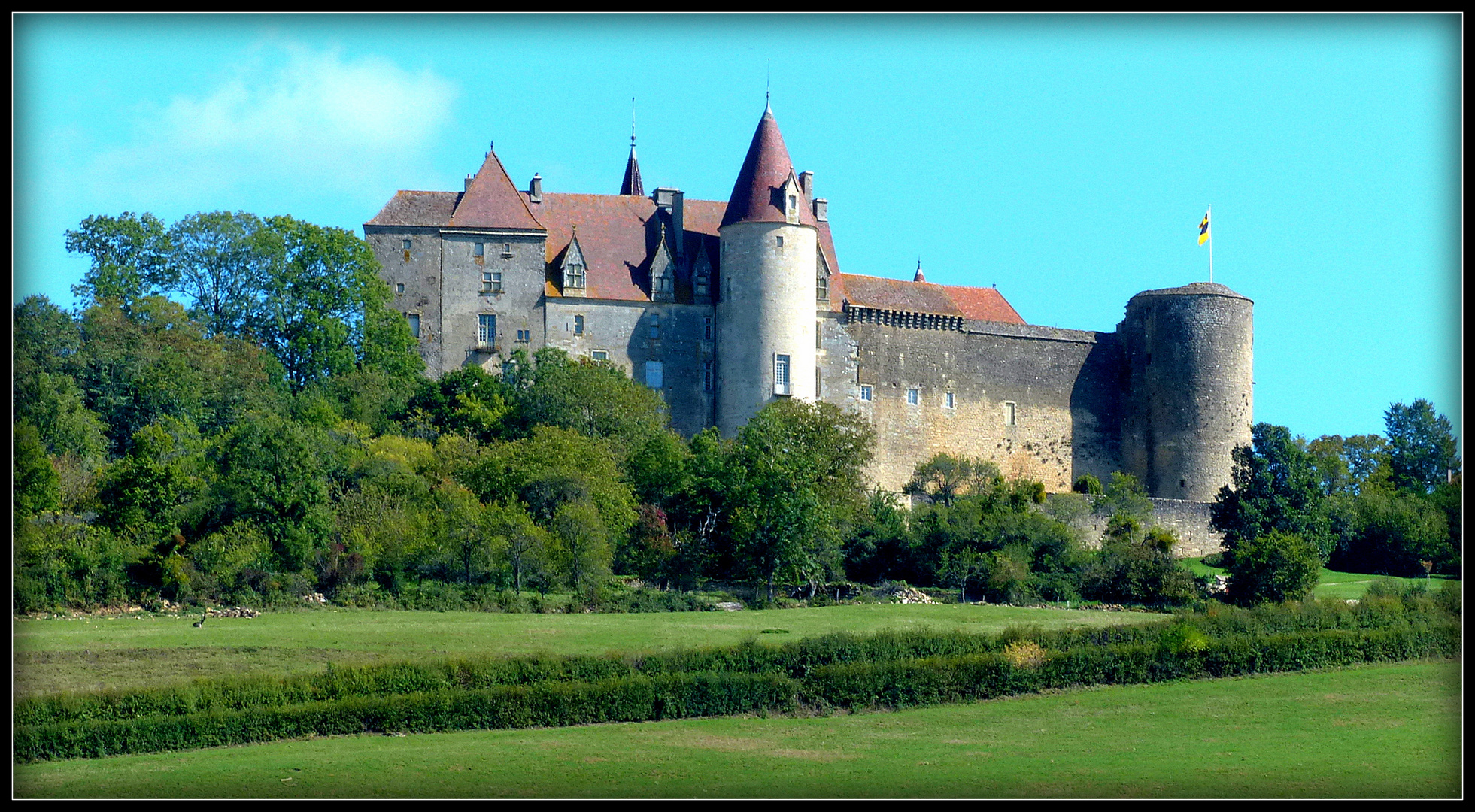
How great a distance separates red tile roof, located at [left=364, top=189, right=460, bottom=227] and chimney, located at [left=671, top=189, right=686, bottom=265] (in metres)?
7.72

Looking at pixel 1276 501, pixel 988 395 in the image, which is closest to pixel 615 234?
pixel 988 395

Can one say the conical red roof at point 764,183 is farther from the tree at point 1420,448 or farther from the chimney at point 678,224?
the tree at point 1420,448

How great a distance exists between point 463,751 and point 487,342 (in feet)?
118

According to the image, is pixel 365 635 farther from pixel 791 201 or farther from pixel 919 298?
pixel 919 298

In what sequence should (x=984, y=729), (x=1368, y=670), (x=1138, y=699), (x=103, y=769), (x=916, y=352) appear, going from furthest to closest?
(x=916, y=352)
(x=1368, y=670)
(x=1138, y=699)
(x=984, y=729)
(x=103, y=769)

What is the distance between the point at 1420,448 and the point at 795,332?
110 feet

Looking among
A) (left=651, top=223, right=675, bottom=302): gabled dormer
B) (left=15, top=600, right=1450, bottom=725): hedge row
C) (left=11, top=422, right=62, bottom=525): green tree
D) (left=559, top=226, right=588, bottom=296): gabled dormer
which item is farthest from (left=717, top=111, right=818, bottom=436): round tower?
(left=11, top=422, right=62, bottom=525): green tree

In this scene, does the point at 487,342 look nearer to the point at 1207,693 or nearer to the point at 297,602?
the point at 297,602

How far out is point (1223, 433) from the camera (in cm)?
7481

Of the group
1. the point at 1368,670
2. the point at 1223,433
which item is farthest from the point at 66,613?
the point at 1223,433

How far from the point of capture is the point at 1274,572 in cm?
5672

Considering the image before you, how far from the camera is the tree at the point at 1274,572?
2227 inches

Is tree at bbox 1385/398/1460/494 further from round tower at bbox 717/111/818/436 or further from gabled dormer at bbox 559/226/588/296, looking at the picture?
gabled dormer at bbox 559/226/588/296

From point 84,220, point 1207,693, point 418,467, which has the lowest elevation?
point 1207,693
